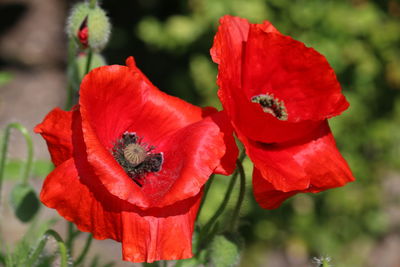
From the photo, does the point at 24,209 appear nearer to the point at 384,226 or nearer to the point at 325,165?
the point at 325,165

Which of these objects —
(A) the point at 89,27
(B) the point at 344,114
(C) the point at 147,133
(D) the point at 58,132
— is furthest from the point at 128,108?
(B) the point at 344,114

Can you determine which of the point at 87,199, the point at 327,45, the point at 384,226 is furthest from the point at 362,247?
the point at 87,199

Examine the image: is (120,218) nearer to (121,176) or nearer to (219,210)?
(121,176)

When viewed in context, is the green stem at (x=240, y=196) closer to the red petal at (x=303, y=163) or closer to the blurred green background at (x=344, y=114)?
the red petal at (x=303, y=163)

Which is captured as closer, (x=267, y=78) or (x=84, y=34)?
(x=267, y=78)

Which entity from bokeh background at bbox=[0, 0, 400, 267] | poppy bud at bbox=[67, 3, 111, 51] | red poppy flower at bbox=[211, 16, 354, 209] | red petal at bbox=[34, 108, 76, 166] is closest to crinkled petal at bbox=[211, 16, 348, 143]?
red poppy flower at bbox=[211, 16, 354, 209]

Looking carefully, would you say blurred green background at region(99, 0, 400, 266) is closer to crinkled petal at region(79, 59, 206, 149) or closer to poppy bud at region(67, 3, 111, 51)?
poppy bud at region(67, 3, 111, 51)
